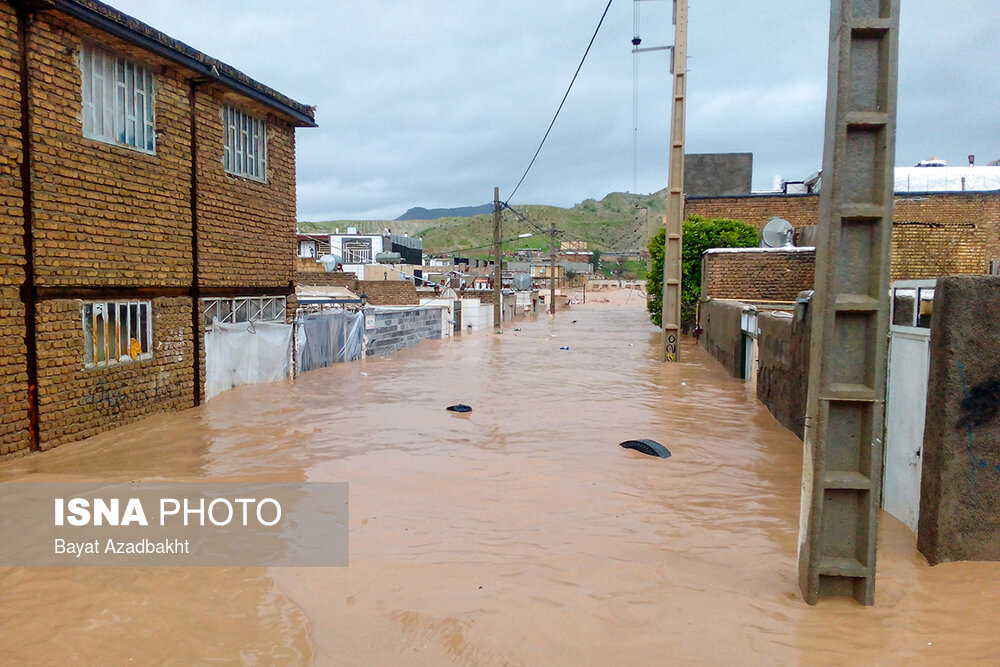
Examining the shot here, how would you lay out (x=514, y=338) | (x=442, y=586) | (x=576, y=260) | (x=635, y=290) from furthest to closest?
(x=576, y=260) < (x=635, y=290) < (x=514, y=338) < (x=442, y=586)

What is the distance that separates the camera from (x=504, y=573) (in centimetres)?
578

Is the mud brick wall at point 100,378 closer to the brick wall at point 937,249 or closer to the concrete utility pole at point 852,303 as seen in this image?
the concrete utility pole at point 852,303

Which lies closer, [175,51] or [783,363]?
[175,51]

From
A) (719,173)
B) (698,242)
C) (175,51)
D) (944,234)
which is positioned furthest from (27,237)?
(719,173)

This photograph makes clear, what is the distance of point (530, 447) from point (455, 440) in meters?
1.25

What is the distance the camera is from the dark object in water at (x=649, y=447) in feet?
32.9

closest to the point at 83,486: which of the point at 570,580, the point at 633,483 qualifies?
the point at 570,580

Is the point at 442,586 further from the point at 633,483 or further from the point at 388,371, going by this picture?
the point at 388,371

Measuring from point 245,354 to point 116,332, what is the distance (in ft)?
14.9

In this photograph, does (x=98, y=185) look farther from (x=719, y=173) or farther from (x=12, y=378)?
(x=719, y=173)

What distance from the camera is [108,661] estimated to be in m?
4.34

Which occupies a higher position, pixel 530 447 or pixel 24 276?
pixel 24 276

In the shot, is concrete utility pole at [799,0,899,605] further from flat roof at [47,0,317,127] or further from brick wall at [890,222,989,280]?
brick wall at [890,222,989,280]

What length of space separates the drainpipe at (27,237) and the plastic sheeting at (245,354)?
439cm
